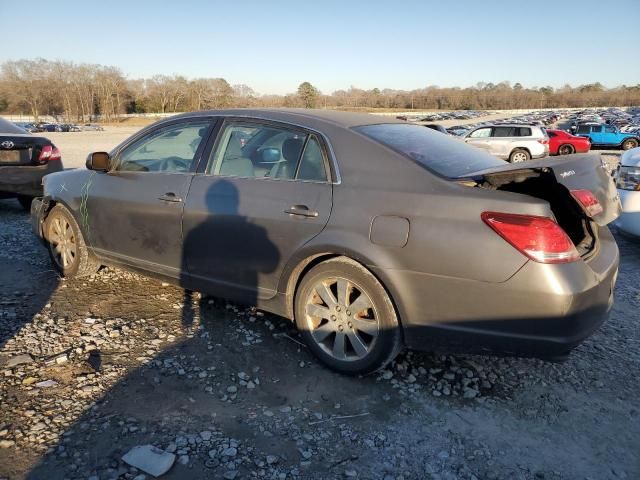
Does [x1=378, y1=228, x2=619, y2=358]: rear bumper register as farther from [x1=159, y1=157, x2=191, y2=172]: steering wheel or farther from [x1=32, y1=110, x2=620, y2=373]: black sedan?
[x1=159, y1=157, x2=191, y2=172]: steering wheel

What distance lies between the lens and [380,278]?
2770 millimetres

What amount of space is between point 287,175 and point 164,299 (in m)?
1.78

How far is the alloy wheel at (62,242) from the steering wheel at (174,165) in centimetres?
133

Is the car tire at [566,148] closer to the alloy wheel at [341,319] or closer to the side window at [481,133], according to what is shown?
the side window at [481,133]

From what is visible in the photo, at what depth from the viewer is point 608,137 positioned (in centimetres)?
2861

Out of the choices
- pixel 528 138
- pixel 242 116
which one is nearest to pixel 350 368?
pixel 242 116

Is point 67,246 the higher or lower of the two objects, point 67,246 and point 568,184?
the lower

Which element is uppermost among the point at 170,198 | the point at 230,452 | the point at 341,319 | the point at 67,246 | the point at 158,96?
the point at 158,96

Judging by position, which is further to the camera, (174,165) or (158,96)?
(158,96)

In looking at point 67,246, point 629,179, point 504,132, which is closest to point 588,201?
point 629,179

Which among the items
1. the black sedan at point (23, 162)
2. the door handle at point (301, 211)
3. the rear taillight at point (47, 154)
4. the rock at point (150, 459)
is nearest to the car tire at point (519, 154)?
the rear taillight at point (47, 154)

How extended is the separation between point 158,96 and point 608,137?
317ft

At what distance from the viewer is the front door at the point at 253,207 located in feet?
10.1

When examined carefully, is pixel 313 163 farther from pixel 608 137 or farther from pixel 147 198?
pixel 608 137
